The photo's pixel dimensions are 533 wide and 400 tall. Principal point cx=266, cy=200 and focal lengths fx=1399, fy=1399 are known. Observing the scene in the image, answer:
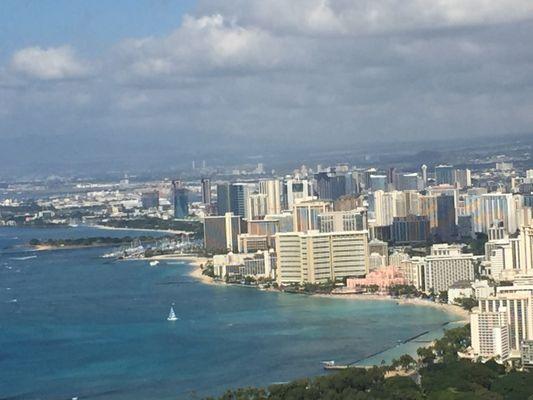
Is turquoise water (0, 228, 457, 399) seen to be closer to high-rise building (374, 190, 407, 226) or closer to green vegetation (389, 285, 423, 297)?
green vegetation (389, 285, 423, 297)

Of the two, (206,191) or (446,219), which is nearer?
(446,219)

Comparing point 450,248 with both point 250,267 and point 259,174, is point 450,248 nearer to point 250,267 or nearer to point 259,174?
point 250,267

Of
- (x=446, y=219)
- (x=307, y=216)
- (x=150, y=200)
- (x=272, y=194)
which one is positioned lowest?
(x=446, y=219)

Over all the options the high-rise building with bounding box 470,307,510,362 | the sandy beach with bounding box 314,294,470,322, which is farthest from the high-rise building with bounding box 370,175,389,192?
the high-rise building with bounding box 470,307,510,362

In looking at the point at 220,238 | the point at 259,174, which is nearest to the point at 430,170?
the point at 259,174

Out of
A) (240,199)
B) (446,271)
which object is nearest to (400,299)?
(446,271)

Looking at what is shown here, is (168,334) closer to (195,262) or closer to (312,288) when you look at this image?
(312,288)
